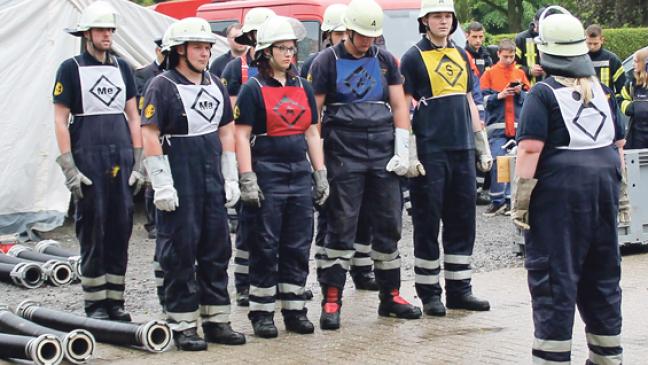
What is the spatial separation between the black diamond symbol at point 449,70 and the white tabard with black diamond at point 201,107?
1771 mm

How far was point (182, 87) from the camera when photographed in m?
7.83

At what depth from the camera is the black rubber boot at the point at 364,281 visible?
10.0 meters

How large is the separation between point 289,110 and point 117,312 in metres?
2.01

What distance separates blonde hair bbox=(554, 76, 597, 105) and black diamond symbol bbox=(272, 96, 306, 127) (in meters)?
2.33

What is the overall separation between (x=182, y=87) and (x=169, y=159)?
19.1 inches

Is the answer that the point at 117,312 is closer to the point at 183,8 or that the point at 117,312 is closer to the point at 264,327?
the point at 264,327

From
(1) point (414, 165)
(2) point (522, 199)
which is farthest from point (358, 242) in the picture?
(2) point (522, 199)

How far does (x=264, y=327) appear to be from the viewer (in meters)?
8.20

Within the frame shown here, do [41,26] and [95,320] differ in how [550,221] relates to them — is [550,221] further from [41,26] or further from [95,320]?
[41,26]

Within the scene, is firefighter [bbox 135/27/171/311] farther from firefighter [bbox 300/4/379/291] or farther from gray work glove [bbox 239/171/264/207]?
firefighter [bbox 300/4/379/291]

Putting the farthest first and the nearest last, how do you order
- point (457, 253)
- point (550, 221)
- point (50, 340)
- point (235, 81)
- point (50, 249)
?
point (50, 249) → point (235, 81) → point (457, 253) → point (50, 340) → point (550, 221)

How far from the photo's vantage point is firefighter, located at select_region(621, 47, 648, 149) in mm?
13367

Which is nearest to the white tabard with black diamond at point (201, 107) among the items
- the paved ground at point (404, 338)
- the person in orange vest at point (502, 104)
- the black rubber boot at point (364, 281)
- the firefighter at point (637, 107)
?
the paved ground at point (404, 338)

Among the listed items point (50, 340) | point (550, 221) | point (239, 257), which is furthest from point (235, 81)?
point (550, 221)
